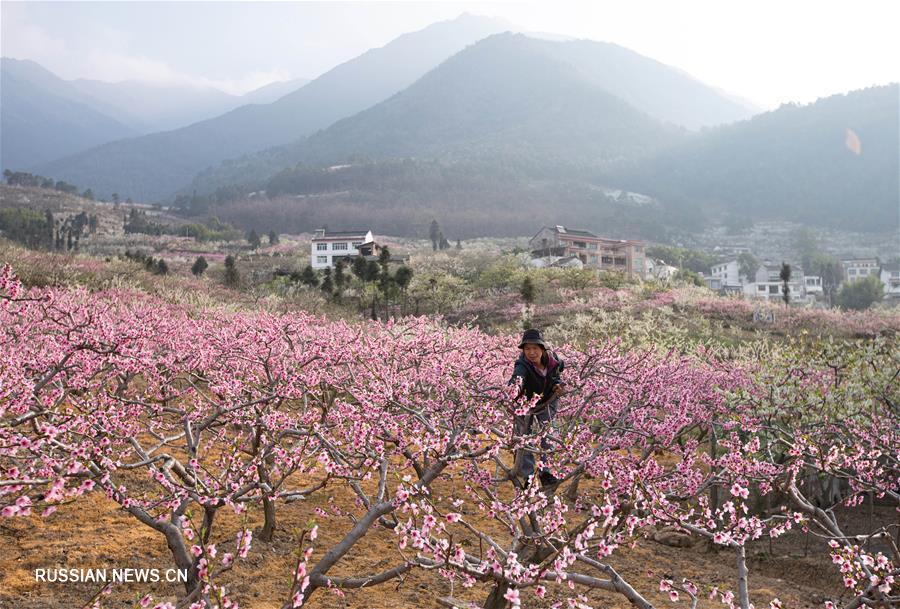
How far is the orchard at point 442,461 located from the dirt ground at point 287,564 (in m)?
0.08

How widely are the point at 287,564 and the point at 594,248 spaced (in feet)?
213

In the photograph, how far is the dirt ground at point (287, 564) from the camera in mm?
4809

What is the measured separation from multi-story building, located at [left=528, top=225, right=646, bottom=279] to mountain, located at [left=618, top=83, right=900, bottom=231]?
9116cm

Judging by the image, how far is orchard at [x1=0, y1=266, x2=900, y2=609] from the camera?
3.37 metres

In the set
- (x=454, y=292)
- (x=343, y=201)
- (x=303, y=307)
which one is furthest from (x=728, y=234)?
(x=303, y=307)

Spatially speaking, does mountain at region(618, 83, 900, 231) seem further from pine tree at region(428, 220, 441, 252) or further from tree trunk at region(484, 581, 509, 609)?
tree trunk at region(484, 581, 509, 609)

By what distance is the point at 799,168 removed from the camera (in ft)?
524

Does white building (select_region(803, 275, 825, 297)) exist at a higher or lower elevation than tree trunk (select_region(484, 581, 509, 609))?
lower

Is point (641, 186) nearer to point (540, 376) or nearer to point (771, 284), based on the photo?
point (771, 284)

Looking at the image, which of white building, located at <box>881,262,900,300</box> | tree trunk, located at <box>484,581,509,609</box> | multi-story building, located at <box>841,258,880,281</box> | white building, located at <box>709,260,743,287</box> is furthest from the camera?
multi-story building, located at <box>841,258,880,281</box>

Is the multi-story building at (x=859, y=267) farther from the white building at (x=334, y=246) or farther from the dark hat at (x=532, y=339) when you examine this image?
the dark hat at (x=532, y=339)

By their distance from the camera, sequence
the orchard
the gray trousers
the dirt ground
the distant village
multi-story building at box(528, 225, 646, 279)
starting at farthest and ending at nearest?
multi-story building at box(528, 225, 646, 279)
the distant village
the gray trousers
the dirt ground
the orchard

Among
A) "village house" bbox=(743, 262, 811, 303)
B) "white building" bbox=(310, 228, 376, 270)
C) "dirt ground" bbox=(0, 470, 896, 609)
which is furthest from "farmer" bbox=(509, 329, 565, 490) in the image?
"village house" bbox=(743, 262, 811, 303)

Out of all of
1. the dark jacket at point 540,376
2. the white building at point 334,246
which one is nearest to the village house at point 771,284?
the white building at point 334,246
